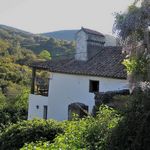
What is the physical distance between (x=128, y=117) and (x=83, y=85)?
16536 mm

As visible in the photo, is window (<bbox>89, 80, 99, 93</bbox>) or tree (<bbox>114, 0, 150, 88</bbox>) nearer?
tree (<bbox>114, 0, 150, 88</bbox>)

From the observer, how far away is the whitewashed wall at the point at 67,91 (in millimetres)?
24445

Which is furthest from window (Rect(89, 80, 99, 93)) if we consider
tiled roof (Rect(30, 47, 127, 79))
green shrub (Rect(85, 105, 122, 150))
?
green shrub (Rect(85, 105, 122, 150))

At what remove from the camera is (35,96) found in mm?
29109

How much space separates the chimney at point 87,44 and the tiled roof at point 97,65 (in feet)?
1.26

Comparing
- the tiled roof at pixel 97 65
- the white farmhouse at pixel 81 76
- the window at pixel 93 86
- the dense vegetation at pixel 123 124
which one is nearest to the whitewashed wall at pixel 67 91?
the white farmhouse at pixel 81 76

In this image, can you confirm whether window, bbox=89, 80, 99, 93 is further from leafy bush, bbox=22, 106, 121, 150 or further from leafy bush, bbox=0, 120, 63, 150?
leafy bush, bbox=22, 106, 121, 150

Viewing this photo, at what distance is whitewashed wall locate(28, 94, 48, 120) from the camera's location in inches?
1123

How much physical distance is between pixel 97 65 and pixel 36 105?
236 inches

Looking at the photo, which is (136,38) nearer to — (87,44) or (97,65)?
(97,65)

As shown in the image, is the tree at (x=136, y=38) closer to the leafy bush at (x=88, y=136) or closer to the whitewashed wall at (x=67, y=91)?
the leafy bush at (x=88, y=136)

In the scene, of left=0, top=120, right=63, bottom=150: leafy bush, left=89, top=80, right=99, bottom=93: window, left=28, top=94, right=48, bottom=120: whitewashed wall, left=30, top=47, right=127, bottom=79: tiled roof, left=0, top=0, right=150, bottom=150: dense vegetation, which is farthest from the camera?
left=28, top=94, right=48, bottom=120: whitewashed wall

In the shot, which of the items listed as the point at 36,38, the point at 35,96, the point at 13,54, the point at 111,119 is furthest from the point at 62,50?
the point at 111,119

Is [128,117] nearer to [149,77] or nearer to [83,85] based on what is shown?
[149,77]
